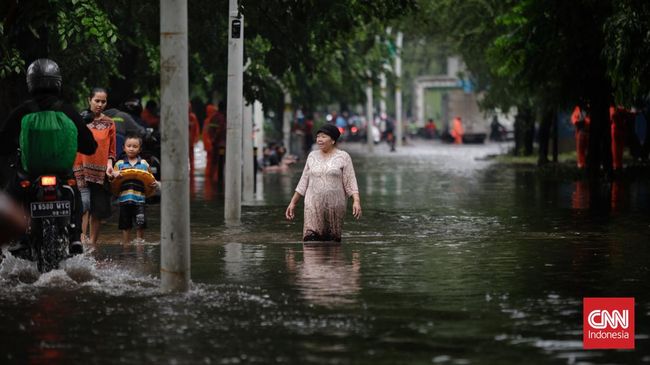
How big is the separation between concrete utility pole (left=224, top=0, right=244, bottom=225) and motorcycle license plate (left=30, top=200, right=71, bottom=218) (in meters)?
8.13

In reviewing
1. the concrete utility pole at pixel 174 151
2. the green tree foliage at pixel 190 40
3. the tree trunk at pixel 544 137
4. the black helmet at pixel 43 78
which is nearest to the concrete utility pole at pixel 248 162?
the green tree foliage at pixel 190 40

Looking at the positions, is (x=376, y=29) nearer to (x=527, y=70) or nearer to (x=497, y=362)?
(x=527, y=70)

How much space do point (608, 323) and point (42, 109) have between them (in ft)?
17.3

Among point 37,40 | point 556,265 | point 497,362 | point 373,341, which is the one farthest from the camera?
point 37,40

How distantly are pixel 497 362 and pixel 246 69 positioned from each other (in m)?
22.8

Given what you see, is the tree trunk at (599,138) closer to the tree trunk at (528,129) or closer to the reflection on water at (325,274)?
the tree trunk at (528,129)

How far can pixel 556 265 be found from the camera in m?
14.7

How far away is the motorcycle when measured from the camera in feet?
42.2

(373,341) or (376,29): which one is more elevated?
(376,29)

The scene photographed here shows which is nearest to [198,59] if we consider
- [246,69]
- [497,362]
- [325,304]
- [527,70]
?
[246,69]

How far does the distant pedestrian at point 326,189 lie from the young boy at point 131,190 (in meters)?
1.60

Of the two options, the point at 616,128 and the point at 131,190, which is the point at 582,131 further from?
the point at 131,190

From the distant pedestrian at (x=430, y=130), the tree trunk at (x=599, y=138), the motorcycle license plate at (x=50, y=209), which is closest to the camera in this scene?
the motorcycle license plate at (x=50, y=209)

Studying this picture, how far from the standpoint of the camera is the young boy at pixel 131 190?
17.3 m
